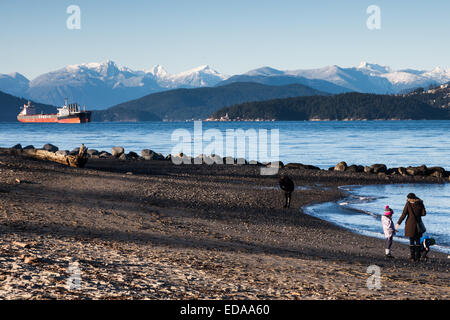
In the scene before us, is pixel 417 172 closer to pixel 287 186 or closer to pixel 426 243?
pixel 287 186

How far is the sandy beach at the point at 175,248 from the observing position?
811 centimetres

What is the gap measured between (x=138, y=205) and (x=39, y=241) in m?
7.64

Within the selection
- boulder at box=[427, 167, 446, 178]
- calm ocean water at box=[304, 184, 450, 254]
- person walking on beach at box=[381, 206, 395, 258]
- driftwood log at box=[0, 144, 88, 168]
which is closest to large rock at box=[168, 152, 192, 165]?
driftwood log at box=[0, 144, 88, 168]

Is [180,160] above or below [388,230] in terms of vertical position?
above

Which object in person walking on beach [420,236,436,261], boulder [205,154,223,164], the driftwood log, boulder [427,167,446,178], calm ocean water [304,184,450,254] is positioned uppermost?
the driftwood log

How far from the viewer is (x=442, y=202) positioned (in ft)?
85.8

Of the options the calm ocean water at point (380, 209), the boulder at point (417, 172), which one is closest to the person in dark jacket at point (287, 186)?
the calm ocean water at point (380, 209)

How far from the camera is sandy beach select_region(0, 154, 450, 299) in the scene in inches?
319

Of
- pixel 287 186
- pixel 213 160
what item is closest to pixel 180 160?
pixel 213 160

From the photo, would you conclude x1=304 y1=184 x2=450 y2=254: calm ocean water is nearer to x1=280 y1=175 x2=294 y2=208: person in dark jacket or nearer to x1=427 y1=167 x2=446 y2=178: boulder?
x1=280 y1=175 x2=294 y2=208: person in dark jacket

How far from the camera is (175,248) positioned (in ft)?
38.0

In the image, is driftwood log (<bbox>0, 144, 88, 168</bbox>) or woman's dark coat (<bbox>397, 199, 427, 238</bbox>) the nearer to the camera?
woman's dark coat (<bbox>397, 199, 427, 238</bbox>)

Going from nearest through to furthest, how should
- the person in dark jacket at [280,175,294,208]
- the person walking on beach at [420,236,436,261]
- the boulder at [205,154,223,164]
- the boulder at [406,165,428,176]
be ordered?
1. the person walking on beach at [420,236,436,261]
2. the person in dark jacket at [280,175,294,208]
3. the boulder at [406,165,428,176]
4. the boulder at [205,154,223,164]
